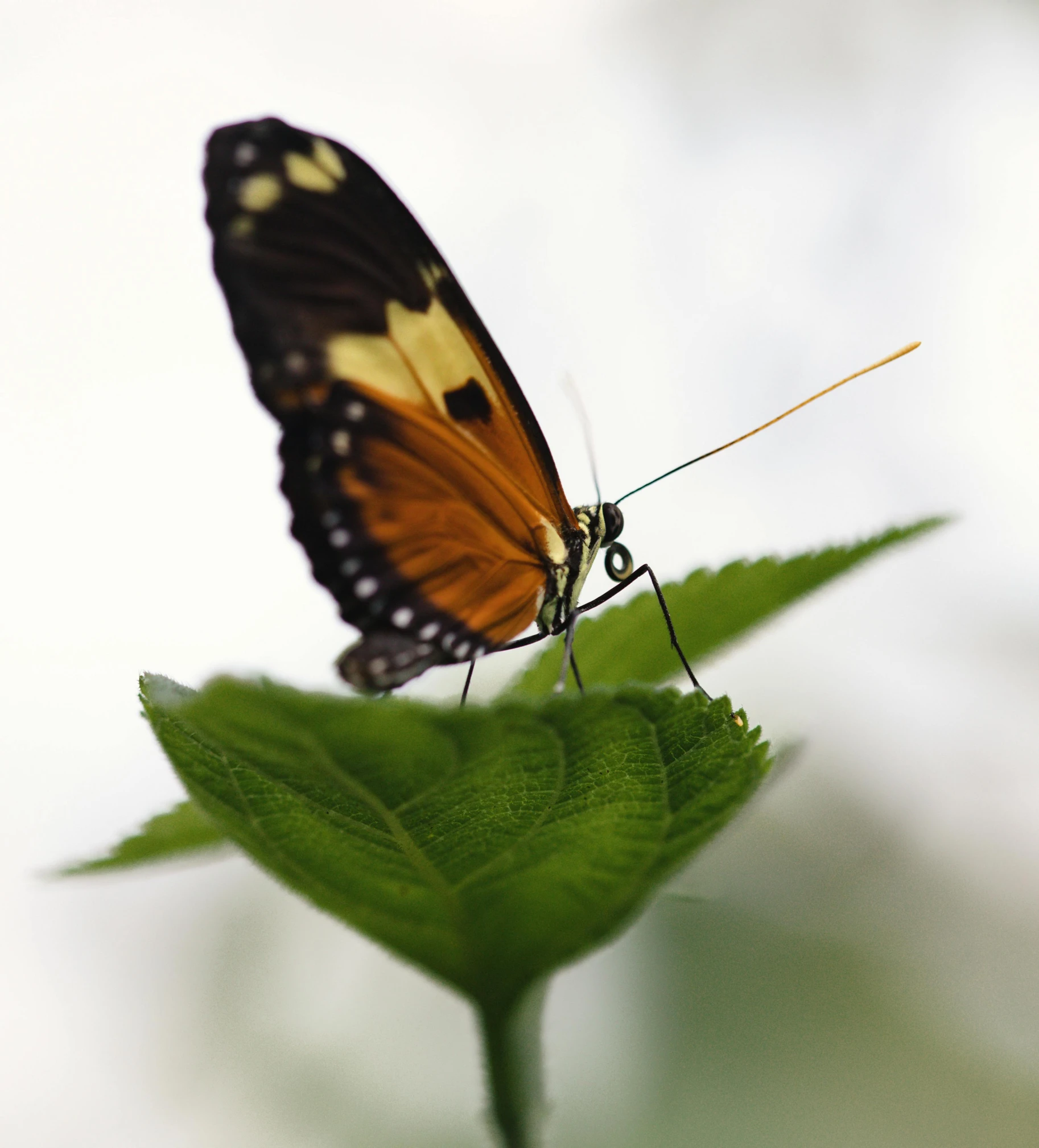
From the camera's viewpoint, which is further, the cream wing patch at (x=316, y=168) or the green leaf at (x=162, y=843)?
the cream wing patch at (x=316, y=168)

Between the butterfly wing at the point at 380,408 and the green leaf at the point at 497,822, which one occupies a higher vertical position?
the butterfly wing at the point at 380,408

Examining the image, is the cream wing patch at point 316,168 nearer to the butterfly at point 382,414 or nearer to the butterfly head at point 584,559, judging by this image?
the butterfly at point 382,414

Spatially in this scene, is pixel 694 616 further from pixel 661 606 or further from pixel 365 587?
pixel 365 587

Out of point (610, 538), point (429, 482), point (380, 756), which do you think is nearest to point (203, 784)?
point (380, 756)

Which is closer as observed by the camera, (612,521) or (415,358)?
(415,358)

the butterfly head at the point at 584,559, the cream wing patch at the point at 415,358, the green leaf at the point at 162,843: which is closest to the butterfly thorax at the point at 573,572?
the butterfly head at the point at 584,559

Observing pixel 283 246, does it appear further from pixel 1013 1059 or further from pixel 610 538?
pixel 1013 1059

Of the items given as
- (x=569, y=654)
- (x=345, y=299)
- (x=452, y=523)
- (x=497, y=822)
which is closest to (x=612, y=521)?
(x=452, y=523)
